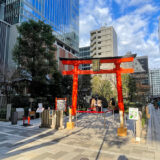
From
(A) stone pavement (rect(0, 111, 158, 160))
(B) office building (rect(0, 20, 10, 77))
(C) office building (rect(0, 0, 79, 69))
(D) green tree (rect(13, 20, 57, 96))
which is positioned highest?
(C) office building (rect(0, 0, 79, 69))

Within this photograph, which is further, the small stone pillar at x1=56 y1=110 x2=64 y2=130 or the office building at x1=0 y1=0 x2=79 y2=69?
the office building at x1=0 y1=0 x2=79 y2=69

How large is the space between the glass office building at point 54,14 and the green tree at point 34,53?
56.3 ft

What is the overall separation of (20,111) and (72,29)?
47.8 metres

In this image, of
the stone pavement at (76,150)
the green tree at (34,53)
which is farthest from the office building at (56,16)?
the stone pavement at (76,150)

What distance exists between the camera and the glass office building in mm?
33031

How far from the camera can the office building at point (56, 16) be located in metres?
32.8

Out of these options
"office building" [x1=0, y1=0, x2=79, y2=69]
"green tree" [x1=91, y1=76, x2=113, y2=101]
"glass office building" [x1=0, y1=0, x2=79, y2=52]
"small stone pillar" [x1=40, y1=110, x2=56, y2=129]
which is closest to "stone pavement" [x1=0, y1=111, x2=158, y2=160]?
"small stone pillar" [x1=40, y1=110, x2=56, y2=129]

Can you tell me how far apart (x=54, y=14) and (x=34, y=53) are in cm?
3336

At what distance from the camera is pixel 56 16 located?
153 feet

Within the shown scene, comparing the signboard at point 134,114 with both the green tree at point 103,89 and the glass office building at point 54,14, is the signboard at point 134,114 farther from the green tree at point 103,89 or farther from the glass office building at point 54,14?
the glass office building at point 54,14

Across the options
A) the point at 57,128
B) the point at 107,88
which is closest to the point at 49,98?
the point at 57,128

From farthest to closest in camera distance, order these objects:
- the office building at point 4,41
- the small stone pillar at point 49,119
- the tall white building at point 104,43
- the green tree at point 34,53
Answer: the tall white building at point 104,43 → the office building at point 4,41 → the green tree at point 34,53 → the small stone pillar at point 49,119

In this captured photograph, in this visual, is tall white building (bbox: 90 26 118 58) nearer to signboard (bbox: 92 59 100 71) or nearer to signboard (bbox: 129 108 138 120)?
signboard (bbox: 92 59 100 71)

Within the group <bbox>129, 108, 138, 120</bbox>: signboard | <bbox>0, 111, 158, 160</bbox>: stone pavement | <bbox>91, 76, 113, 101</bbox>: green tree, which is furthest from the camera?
<bbox>91, 76, 113, 101</bbox>: green tree
